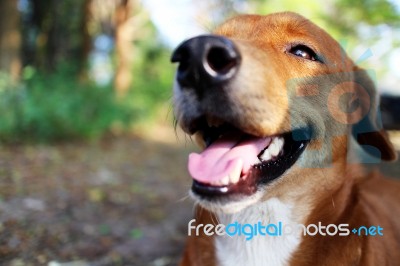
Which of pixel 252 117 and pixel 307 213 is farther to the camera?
pixel 307 213

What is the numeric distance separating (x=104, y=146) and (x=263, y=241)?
7552mm

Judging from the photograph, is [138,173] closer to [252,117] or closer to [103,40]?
[252,117]

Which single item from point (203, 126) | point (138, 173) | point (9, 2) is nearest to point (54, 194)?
point (138, 173)

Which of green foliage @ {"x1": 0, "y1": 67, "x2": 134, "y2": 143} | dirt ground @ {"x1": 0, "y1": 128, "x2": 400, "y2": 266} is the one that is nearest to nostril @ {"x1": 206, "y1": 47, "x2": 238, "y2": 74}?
dirt ground @ {"x1": 0, "y1": 128, "x2": 400, "y2": 266}

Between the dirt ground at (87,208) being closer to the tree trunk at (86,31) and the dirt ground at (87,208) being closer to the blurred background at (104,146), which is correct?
the blurred background at (104,146)

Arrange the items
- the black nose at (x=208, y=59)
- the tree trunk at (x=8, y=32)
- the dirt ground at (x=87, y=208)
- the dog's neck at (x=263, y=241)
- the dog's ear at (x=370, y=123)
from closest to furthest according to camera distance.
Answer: the black nose at (x=208, y=59) < the dog's neck at (x=263, y=241) < the dog's ear at (x=370, y=123) < the dirt ground at (x=87, y=208) < the tree trunk at (x=8, y=32)

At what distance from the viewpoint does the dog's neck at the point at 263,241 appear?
97.0 inches

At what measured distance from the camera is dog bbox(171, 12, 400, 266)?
1981 millimetres

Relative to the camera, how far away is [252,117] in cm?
202

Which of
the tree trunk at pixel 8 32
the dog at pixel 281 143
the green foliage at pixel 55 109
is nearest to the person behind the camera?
the dog at pixel 281 143

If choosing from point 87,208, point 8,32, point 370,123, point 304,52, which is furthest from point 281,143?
point 8,32

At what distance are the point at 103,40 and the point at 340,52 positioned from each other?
59.4ft

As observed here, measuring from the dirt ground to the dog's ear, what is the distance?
1125 millimetres

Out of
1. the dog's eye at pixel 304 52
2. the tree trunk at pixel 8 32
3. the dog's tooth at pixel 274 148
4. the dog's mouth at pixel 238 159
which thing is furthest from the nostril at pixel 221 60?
the tree trunk at pixel 8 32
